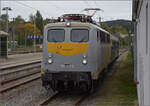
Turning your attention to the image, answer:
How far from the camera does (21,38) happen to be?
69688mm

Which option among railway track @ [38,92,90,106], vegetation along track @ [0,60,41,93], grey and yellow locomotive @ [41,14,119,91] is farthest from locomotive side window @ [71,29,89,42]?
vegetation along track @ [0,60,41,93]

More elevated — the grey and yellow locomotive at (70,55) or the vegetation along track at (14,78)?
the grey and yellow locomotive at (70,55)

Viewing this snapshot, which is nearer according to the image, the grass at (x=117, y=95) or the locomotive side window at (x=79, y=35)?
the grass at (x=117, y=95)

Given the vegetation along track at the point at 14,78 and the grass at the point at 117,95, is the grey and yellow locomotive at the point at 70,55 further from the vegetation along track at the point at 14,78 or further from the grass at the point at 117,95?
the vegetation along track at the point at 14,78

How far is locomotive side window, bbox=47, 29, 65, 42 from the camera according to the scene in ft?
30.4

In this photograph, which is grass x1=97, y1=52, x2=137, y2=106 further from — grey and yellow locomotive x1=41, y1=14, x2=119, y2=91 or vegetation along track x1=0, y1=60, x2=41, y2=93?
vegetation along track x1=0, y1=60, x2=41, y2=93

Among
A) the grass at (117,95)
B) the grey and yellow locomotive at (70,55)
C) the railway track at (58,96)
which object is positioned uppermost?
the grey and yellow locomotive at (70,55)

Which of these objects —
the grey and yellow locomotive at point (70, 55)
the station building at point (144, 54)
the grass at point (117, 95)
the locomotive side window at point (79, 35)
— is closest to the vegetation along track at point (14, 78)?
the grey and yellow locomotive at point (70, 55)

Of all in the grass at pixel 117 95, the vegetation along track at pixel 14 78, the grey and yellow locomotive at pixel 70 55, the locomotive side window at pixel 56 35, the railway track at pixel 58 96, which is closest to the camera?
the railway track at pixel 58 96

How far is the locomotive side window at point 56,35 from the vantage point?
30.4 ft

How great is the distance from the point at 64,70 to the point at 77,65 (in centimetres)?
50

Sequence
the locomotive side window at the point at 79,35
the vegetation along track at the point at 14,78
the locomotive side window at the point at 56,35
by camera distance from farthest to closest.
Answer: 1. the vegetation along track at the point at 14,78
2. the locomotive side window at the point at 56,35
3. the locomotive side window at the point at 79,35

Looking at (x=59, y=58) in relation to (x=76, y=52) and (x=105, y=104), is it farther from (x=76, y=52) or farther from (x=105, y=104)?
→ (x=105, y=104)

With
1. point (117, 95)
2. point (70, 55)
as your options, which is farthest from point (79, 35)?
point (117, 95)
